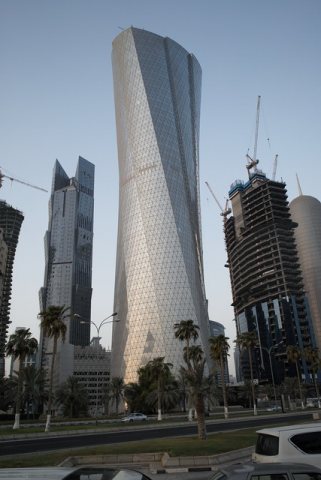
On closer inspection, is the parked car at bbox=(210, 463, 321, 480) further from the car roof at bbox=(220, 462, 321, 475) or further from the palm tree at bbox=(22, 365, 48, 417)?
the palm tree at bbox=(22, 365, 48, 417)

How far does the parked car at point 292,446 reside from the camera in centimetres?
1139

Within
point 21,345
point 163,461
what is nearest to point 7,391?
point 21,345

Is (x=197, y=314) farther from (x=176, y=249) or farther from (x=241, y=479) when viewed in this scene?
→ (x=241, y=479)

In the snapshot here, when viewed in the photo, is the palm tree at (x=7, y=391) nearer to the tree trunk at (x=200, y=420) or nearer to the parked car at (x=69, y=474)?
the tree trunk at (x=200, y=420)

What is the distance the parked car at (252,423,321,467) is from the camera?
1139 cm

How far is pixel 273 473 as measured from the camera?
24.8 feet

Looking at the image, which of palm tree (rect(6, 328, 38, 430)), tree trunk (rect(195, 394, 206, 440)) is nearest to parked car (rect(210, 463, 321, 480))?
tree trunk (rect(195, 394, 206, 440))

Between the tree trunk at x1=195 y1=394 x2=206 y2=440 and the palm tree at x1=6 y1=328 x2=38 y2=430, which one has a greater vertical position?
the palm tree at x1=6 y1=328 x2=38 y2=430

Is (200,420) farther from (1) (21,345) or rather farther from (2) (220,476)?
(1) (21,345)

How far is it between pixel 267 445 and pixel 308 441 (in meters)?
1.16

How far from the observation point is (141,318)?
122812mm

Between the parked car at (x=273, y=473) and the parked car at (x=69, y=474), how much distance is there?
5.90 ft

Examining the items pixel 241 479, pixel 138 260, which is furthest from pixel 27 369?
pixel 241 479

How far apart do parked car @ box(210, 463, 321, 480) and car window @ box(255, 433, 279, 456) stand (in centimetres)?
416
